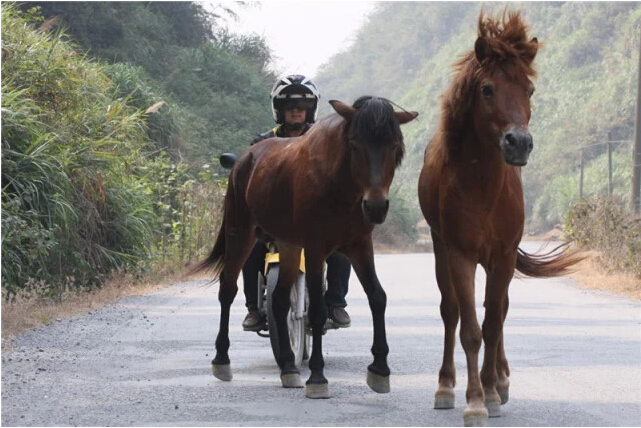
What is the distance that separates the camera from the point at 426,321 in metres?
14.3

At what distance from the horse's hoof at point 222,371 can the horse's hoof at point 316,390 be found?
1119 mm

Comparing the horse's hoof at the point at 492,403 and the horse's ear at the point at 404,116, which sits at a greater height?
the horse's ear at the point at 404,116

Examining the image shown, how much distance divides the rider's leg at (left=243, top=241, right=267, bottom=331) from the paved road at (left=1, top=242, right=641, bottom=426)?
34 centimetres

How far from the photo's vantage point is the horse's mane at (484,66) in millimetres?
7758

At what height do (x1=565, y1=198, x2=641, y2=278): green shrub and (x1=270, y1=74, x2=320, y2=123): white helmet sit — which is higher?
(x1=270, y1=74, x2=320, y2=123): white helmet

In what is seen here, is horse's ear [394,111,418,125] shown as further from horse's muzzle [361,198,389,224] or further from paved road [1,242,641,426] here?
paved road [1,242,641,426]

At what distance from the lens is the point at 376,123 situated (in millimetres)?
8344

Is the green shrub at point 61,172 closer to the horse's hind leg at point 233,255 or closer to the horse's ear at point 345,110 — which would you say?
the horse's hind leg at point 233,255

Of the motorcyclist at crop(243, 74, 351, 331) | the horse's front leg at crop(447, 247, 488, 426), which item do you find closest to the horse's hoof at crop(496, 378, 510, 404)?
the horse's front leg at crop(447, 247, 488, 426)

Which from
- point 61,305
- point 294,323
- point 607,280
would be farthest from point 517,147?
point 607,280

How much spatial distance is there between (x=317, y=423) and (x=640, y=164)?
19.3 metres

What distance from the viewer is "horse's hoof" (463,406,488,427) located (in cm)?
746

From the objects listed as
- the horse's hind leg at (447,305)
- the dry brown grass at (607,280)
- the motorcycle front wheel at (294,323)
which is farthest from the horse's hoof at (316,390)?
the dry brown grass at (607,280)

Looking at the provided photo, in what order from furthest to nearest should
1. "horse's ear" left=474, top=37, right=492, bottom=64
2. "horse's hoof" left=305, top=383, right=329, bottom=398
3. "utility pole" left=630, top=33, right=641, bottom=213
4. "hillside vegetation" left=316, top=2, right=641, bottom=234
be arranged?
"hillside vegetation" left=316, top=2, right=641, bottom=234, "utility pole" left=630, top=33, right=641, bottom=213, "horse's hoof" left=305, top=383, right=329, bottom=398, "horse's ear" left=474, top=37, right=492, bottom=64
